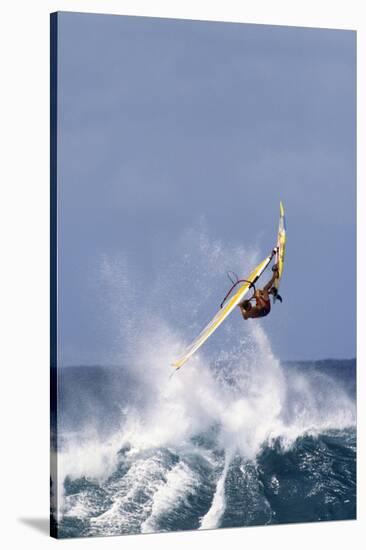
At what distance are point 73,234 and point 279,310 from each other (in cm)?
190

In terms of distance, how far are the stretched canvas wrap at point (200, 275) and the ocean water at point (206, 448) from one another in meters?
0.01

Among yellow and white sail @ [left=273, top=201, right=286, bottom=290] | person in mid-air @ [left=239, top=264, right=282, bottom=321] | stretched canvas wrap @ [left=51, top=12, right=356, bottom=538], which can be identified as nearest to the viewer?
stretched canvas wrap @ [left=51, top=12, right=356, bottom=538]

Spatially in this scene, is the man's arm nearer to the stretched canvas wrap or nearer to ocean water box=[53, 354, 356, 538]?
the stretched canvas wrap

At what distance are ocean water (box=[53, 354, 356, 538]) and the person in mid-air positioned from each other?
0.61ft

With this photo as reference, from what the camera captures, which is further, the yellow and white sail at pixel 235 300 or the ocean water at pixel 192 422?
the yellow and white sail at pixel 235 300

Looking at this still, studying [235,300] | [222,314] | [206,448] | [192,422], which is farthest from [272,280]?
A: [206,448]

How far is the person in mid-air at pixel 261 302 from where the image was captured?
1352 cm

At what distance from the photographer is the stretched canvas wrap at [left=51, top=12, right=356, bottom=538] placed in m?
12.8

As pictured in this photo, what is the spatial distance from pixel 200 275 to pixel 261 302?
59cm

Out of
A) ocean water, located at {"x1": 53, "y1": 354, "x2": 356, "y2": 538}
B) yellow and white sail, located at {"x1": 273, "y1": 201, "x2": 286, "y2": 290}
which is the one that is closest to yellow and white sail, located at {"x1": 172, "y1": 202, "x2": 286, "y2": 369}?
yellow and white sail, located at {"x1": 273, "y1": 201, "x2": 286, "y2": 290}

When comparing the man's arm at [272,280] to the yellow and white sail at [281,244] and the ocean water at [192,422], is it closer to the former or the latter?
the yellow and white sail at [281,244]

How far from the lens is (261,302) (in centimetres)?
1359

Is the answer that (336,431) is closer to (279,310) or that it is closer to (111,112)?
(279,310)

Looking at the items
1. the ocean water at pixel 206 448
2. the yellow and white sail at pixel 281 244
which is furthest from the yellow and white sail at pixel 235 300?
the ocean water at pixel 206 448
